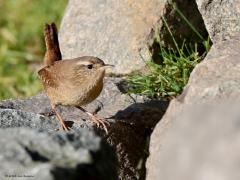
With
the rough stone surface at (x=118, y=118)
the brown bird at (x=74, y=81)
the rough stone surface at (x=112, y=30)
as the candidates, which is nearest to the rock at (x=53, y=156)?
the rough stone surface at (x=118, y=118)

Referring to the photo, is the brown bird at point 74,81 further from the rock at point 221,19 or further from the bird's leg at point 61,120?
the rock at point 221,19

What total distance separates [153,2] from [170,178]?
383 cm

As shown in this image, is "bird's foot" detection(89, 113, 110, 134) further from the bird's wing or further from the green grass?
the green grass

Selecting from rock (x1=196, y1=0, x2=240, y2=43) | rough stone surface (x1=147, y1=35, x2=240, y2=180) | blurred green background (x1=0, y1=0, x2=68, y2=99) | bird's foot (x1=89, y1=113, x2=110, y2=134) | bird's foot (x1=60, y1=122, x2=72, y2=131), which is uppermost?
rough stone surface (x1=147, y1=35, x2=240, y2=180)

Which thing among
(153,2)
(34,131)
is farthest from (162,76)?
(34,131)

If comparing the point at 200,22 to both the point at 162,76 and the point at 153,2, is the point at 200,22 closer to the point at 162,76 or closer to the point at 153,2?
the point at 153,2

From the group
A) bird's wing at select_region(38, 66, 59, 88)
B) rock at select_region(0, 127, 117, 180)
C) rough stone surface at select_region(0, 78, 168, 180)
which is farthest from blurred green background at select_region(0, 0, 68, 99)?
rock at select_region(0, 127, 117, 180)

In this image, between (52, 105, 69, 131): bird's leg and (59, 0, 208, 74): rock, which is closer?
(52, 105, 69, 131): bird's leg

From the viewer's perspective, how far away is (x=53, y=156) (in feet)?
11.1

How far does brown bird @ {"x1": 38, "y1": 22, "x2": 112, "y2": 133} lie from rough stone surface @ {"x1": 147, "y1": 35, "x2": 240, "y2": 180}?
4.22 feet

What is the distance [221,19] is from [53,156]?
2.64 metres

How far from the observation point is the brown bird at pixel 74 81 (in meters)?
5.71

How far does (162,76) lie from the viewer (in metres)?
5.96

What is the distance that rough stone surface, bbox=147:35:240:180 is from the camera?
9.43 ft
